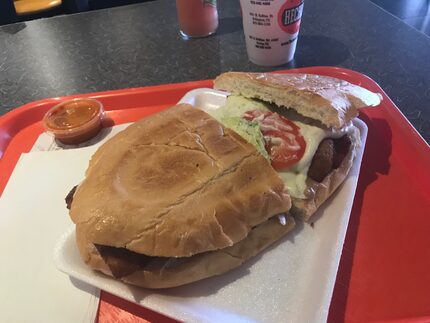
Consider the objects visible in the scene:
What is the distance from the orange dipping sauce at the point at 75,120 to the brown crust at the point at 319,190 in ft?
3.45

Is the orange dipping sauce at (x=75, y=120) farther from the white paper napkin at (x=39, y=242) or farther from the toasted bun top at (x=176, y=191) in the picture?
the toasted bun top at (x=176, y=191)

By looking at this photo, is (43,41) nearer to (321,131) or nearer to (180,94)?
(180,94)

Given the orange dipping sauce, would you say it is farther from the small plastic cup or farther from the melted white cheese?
the small plastic cup

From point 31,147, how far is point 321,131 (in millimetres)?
1389

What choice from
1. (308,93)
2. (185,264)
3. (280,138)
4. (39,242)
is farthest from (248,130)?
(39,242)

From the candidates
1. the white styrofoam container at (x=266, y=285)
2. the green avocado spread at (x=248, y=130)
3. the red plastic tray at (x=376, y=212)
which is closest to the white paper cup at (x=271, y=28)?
the red plastic tray at (x=376, y=212)

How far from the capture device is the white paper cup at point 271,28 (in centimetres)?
190

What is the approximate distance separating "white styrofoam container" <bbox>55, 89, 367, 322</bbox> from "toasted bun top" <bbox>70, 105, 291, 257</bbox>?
132 millimetres

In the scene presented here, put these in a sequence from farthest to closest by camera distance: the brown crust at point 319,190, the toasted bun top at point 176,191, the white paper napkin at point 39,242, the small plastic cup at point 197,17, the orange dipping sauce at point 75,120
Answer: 1. the small plastic cup at point 197,17
2. the orange dipping sauce at point 75,120
3. the brown crust at point 319,190
4. the white paper napkin at point 39,242
5. the toasted bun top at point 176,191

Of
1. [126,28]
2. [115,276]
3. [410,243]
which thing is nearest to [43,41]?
[126,28]

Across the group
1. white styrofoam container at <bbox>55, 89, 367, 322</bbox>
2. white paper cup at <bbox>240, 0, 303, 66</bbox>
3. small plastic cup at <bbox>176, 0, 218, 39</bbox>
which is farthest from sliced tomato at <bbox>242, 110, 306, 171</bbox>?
small plastic cup at <bbox>176, 0, 218, 39</bbox>

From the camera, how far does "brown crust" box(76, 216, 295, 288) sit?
1.09 metres

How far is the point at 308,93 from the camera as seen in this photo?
1.39 meters

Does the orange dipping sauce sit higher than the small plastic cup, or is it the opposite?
the small plastic cup
